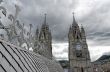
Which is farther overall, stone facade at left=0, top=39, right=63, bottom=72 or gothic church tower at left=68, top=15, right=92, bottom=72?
gothic church tower at left=68, top=15, right=92, bottom=72

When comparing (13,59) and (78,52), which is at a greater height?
(13,59)

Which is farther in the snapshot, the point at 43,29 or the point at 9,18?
the point at 43,29

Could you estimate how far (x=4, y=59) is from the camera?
27.1ft

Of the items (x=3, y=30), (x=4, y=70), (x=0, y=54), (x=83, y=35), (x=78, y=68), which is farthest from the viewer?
(x=83, y=35)

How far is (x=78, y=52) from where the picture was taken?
66.8m

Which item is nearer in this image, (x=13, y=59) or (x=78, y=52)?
(x=13, y=59)

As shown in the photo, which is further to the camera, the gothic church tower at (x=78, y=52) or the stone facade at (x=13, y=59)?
the gothic church tower at (x=78, y=52)

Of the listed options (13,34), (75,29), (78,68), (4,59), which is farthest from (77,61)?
(4,59)

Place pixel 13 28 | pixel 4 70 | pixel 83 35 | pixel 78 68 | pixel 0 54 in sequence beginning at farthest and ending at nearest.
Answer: pixel 83 35 → pixel 78 68 → pixel 13 28 → pixel 0 54 → pixel 4 70

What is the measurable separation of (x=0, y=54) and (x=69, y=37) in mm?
62878

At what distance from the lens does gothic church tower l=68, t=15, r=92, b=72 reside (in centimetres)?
6384

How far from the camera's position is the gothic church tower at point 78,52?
63838 mm

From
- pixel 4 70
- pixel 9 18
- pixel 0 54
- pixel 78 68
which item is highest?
pixel 9 18

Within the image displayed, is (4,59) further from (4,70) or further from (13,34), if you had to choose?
(13,34)
